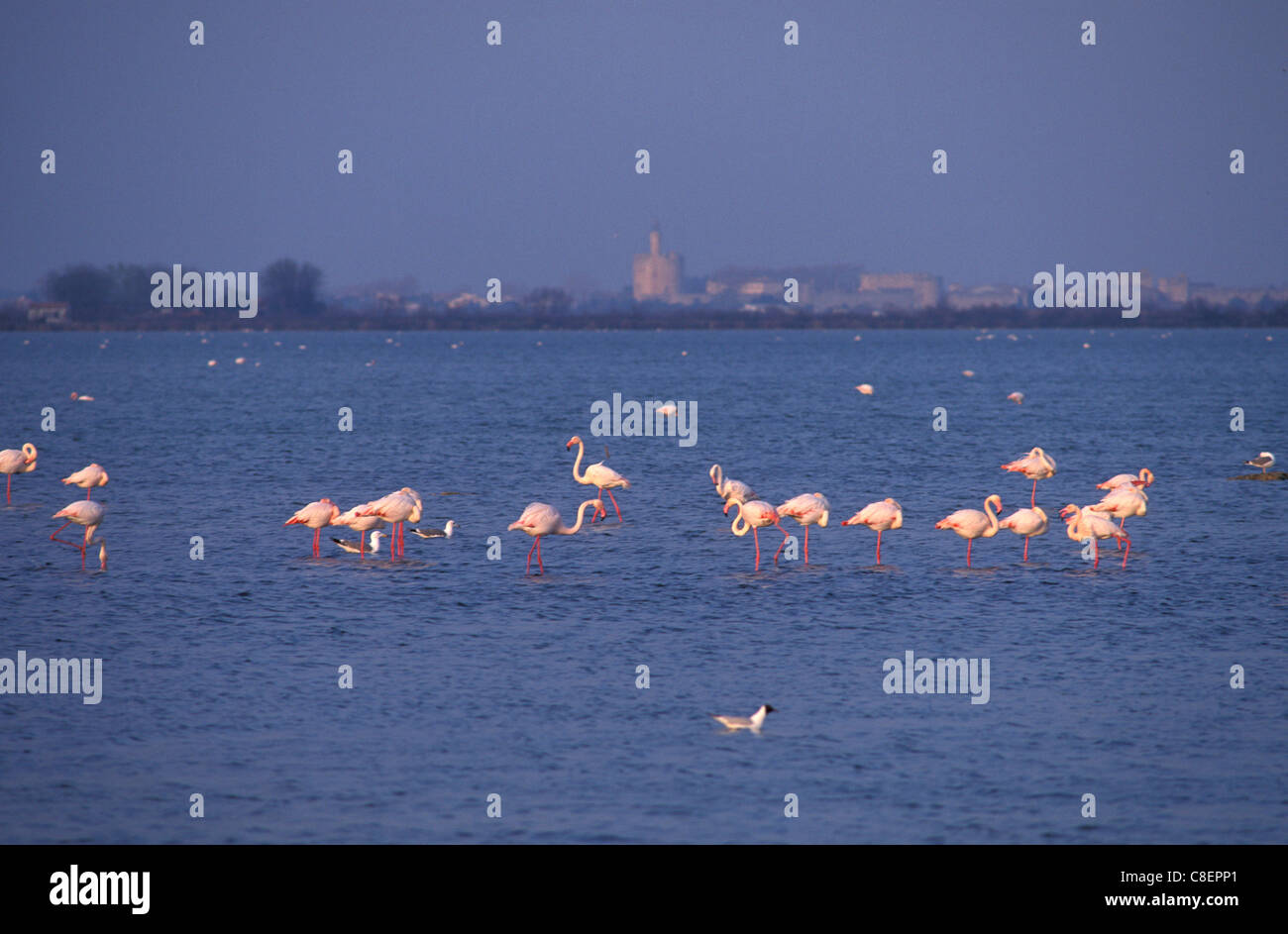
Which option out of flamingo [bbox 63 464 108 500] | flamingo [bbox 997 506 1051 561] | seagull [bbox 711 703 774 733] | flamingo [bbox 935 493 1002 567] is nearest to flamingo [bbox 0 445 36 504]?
flamingo [bbox 63 464 108 500]

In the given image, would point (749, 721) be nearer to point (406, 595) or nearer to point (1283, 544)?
point (406, 595)

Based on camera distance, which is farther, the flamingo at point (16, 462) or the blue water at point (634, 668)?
the flamingo at point (16, 462)

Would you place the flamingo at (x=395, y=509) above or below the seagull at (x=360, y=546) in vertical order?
above

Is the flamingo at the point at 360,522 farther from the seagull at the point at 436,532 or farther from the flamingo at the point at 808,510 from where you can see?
the flamingo at the point at 808,510

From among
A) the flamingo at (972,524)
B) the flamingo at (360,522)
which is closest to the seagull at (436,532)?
the flamingo at (360,522)

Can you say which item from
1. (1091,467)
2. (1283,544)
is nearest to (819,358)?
(1091,467)

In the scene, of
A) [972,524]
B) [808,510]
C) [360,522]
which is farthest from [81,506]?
[972,524]
